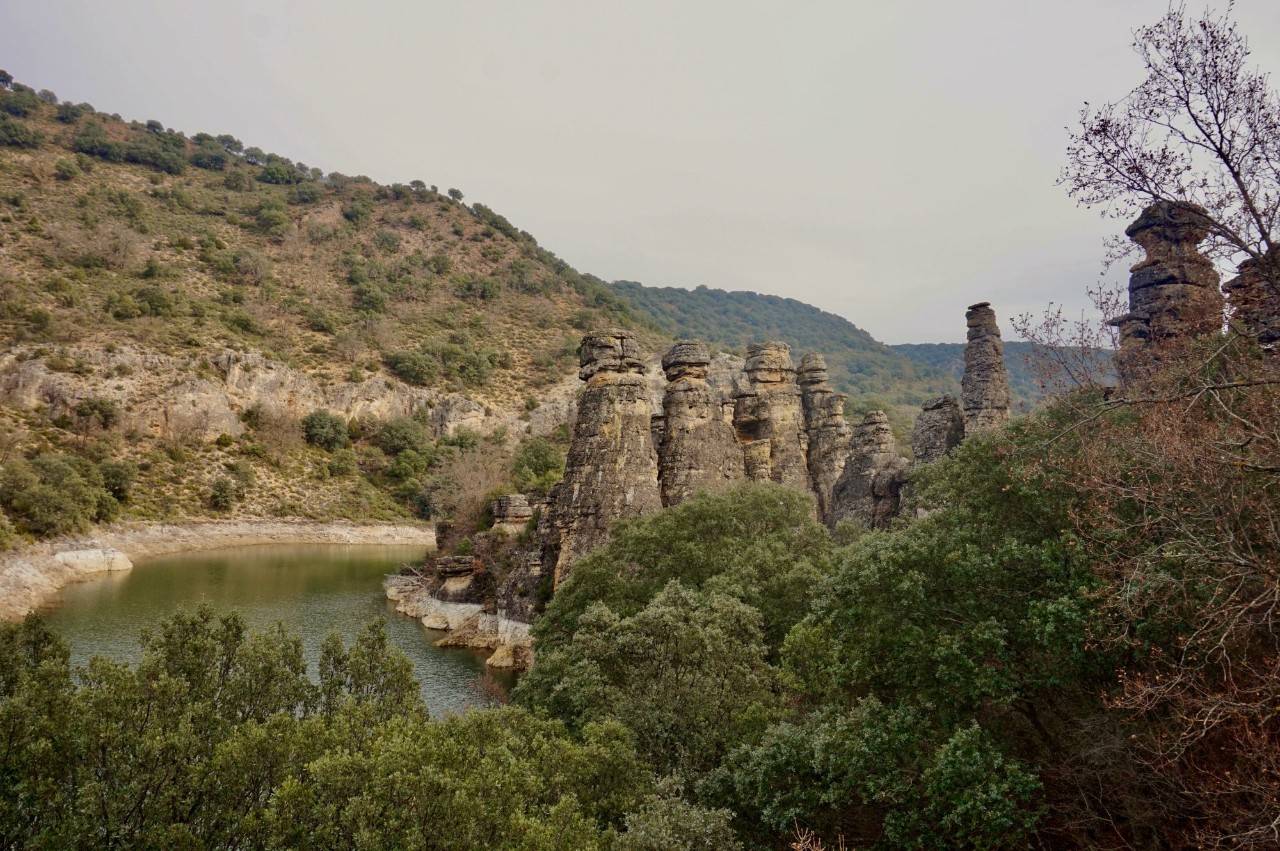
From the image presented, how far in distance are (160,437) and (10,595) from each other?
1287 inches

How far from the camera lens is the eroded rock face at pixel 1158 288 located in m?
17.5

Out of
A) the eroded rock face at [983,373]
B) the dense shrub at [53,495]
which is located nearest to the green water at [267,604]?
the dense shrub at [53,495]

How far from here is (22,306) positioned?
63531 mm

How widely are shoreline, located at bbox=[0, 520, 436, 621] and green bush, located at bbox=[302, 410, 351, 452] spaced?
12.3 meters

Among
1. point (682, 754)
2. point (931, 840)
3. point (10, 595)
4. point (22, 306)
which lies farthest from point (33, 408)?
point (931, 840)

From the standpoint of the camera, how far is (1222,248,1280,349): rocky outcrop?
28.0 feet

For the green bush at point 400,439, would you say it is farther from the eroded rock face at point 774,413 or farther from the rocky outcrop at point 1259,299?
the rocky outcrop at point 1259,299

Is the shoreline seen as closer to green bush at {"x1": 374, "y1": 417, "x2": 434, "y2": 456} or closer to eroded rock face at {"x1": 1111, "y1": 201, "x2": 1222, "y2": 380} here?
green bush at {"x1": 374, "y1": 417, "x2": 434, "y2": 456}

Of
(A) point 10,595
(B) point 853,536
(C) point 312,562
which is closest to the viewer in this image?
(B) point 853,536

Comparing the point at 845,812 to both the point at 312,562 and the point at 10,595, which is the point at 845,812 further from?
the point at 312,562

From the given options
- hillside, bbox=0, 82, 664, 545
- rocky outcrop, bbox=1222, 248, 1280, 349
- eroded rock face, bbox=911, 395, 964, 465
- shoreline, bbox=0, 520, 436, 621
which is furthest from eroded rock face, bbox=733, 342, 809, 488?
shoreline, bbox=0, 520, 436, 621

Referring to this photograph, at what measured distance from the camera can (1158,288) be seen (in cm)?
1925

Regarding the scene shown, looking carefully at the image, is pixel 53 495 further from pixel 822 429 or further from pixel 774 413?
pixel 822 429

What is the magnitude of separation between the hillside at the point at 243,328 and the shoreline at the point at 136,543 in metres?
1.74
